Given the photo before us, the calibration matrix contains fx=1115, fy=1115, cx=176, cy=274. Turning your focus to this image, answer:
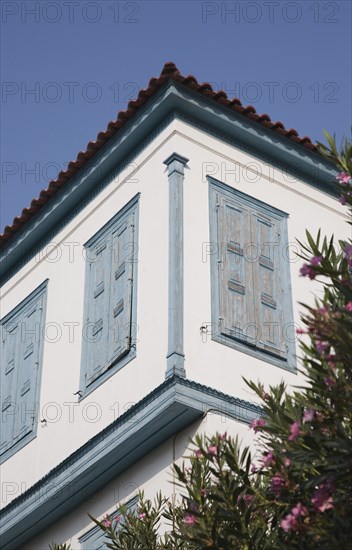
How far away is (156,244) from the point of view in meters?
11.4

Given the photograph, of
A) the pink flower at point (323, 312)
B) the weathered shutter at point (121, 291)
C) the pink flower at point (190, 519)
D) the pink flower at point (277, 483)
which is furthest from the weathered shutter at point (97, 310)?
the pink flower at point (323, 312)

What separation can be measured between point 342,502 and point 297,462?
0.31m

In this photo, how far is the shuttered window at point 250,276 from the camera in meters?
11.1

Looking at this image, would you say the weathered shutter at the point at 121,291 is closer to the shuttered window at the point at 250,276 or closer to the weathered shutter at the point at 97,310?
the weathered shutter at the point at 97,310

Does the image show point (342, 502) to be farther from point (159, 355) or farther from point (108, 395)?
point (108, 395)

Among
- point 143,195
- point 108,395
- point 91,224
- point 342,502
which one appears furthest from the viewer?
point 91,224

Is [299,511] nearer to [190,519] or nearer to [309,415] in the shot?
[309,415]

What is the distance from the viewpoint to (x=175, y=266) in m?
10.9

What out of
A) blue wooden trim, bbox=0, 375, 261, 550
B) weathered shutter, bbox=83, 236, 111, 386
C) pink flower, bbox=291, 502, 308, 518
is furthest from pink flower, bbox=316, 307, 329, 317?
weathered shutter, bbox=83, 236, 111, 386

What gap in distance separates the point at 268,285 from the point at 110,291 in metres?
1.69

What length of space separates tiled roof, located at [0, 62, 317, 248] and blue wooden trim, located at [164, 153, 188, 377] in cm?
81

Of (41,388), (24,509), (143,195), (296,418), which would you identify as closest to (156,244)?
(143,195)

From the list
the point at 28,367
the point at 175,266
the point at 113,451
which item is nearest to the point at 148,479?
the point at 113,451

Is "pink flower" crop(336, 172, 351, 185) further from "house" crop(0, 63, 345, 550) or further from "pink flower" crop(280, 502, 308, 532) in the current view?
"house" crop(0, 63, 345, 550)
